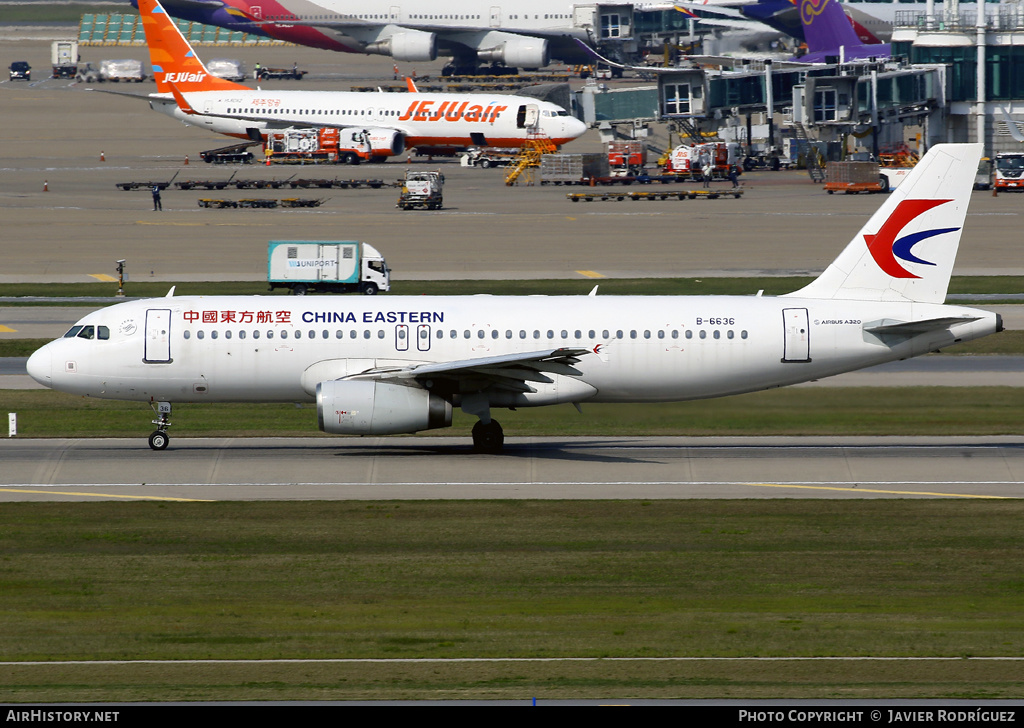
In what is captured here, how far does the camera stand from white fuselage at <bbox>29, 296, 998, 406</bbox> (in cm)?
3625

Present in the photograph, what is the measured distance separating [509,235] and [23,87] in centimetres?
12033

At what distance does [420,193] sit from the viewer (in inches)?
3738

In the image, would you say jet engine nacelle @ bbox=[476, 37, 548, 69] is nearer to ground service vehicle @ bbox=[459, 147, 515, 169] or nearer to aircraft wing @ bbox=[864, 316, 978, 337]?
ground service vehicle @ bbox=[459, 147, 515, 169]

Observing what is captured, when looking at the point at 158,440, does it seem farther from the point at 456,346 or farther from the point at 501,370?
the point at 501,370

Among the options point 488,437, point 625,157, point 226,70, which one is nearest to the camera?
point 488,437

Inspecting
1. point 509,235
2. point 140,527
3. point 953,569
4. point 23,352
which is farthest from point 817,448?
point 509,235

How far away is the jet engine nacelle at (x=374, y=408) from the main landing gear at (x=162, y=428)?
5080mm

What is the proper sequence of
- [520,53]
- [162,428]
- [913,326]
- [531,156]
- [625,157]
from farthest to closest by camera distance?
[520,53]
[531,156]
[625,157]
[162,428]
[913,326]

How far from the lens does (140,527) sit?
28.9 meters

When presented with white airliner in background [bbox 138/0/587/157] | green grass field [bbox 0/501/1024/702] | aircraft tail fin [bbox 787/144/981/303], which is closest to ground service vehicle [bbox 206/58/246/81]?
white airliner in background [bbox 138/0/587/157]

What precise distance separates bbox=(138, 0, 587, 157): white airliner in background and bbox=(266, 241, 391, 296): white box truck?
54321 millimetres

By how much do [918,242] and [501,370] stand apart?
12.5m

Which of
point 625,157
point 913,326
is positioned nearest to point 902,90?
point 625,157

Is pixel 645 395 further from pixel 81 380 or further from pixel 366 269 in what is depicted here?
pixel 366 269
